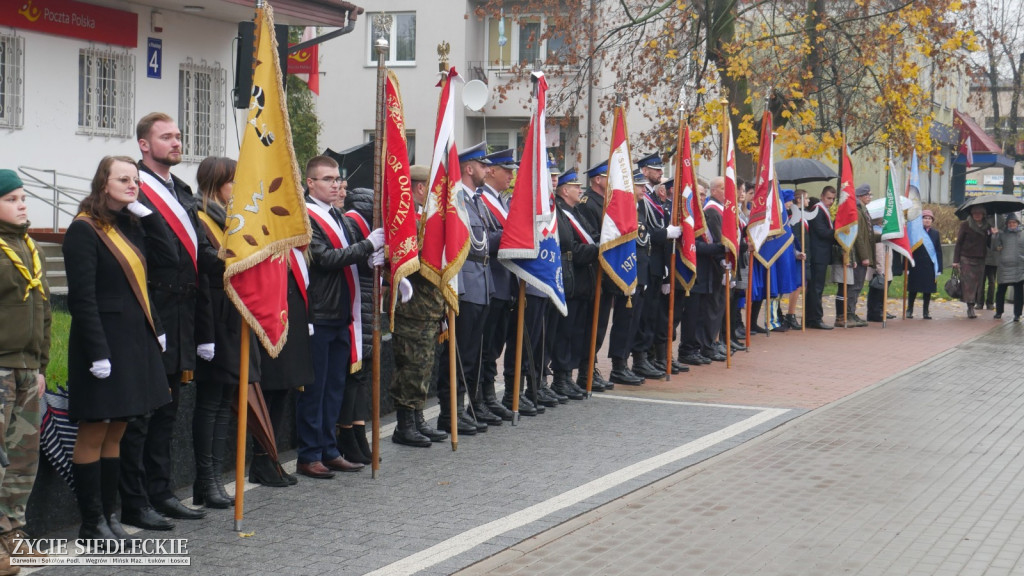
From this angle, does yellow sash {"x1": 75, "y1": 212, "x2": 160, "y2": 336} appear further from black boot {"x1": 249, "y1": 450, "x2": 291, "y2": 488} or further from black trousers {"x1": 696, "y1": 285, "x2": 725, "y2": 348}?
black trousers {"x1": 696, "y1": 285, "x2": 725, "y2": 348}

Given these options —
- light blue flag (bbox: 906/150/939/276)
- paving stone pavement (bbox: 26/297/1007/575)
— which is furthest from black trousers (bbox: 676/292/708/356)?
light blue flag (bbox: 906/150/939/276)

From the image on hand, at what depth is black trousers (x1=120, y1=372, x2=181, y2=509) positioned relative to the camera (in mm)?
6520

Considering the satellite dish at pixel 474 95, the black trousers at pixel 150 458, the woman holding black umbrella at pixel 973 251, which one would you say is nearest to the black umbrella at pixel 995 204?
the woman holding black umbrella at pixel 973 251

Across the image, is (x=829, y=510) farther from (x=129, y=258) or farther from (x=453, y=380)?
(x=129, y=258)

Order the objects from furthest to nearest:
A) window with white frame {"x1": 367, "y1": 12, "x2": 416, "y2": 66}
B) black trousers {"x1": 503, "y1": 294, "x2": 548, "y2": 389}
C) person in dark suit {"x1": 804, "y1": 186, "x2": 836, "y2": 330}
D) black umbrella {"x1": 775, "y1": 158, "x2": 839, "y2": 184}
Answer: window with white frame {"x1": 367, "y1": 12, "x2": 416, "y2": 66}
black umbrella {"x1": 775, "y1": 158, "x2": 839, "y2": 184}
person in dark suit {"x1": 804, "y1": 186, "x2": 836, "y2": 330}
black trousers {"x1": 503, "y1": 294, "x2": 548, "y2": 389}

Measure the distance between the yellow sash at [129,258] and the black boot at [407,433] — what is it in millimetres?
3029

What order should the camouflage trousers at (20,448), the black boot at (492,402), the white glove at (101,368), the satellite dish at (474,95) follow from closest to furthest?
1. the camouflage trousers at (20,448)
2. the white glove at (101,368)
3. the black boot at (492,402)
4. the satellite dish at (474,95)

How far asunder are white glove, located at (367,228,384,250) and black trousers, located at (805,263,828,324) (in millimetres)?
11955

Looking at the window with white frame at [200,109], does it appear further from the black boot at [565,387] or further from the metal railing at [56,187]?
the black boot at [565,387]

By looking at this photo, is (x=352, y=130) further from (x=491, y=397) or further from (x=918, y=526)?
(x=918, y=526)

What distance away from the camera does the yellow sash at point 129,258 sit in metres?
6.11

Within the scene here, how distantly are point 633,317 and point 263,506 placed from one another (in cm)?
575

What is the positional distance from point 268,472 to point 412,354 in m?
1.57

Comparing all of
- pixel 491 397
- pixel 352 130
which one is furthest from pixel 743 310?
pixel 352 130
